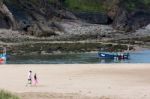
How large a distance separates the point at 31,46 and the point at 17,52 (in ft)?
16.5

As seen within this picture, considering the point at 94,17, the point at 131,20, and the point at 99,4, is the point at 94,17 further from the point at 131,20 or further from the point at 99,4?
the point at 99,4

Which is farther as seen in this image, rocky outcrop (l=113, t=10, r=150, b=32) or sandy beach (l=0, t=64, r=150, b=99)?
rocky outcrop (l=113, t=10, r=150, b=32)

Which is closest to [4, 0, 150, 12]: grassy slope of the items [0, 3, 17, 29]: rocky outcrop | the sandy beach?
[0, 3, 17, 29]: rocky outcrop

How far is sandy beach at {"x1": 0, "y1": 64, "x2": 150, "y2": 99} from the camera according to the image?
28552 mm

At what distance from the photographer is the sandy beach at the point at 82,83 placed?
28.6m

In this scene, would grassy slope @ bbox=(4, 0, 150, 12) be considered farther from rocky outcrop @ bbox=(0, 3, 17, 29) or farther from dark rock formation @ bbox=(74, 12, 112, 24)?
rocky outcrop @ bbox=(0, 3, 17, 29)

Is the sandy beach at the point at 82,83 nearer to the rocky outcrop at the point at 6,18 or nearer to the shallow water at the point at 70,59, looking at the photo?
the shallow water at the point at 70,59

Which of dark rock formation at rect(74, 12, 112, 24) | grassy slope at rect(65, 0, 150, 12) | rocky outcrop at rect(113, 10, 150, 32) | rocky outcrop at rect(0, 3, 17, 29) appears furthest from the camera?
grassy slope at rect(65, 0, 150, 12)

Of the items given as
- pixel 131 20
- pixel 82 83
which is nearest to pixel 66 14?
pixel 131 20

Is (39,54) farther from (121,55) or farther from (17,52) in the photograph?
(121,55)

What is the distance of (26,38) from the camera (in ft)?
280

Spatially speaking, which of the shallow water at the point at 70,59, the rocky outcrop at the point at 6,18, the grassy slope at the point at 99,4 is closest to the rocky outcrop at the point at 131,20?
the grassy slope at the point at 99,4

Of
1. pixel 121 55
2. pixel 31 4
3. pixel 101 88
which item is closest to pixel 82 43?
pixel 121 55

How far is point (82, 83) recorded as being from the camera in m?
34.4
